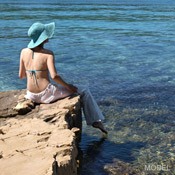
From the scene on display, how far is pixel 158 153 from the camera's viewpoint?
7.79m

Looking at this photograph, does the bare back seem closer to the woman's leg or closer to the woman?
the woman

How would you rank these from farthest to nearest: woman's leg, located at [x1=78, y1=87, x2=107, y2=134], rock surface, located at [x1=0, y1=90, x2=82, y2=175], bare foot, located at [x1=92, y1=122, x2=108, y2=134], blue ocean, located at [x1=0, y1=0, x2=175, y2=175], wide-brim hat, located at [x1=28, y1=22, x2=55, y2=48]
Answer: bare foot, located at [x1=92, y1=122, x2=108, y2=134]
woman's leg, located at [x1=78, y1=87, x2=107, y2=134]
blue ocean, located at [x1=0, y1=0, x2=175, y2=175]
wide-brim hat, located at [x1=28, y1=22, x2=55, y2=48]
rock surface, located at [x1=0, y1=90, x2=82, y2=175]

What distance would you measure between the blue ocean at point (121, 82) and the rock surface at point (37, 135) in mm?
1152

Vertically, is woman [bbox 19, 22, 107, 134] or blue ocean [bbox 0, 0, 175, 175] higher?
woman [bbox 19, 22, 107, 134]

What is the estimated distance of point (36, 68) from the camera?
7.48 meters

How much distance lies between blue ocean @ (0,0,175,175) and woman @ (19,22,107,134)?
3.33 ft

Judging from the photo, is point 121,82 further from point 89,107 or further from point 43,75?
point 43,75

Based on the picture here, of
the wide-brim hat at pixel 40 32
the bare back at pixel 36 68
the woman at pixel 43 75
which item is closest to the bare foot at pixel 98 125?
the woman at pixel 43 75

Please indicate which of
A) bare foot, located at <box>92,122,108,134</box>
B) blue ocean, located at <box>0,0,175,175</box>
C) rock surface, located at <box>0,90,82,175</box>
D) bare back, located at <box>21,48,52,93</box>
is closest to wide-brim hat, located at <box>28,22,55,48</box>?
bare back, located at <box>21,48,52,93</box>

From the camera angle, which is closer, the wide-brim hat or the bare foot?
the wide-brim hat

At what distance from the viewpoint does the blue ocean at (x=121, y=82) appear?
7691 mm

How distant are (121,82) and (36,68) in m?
6.28

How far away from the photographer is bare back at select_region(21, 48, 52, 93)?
7.36 meters

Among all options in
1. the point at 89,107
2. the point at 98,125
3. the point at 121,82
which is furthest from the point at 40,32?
the point at 121,82
